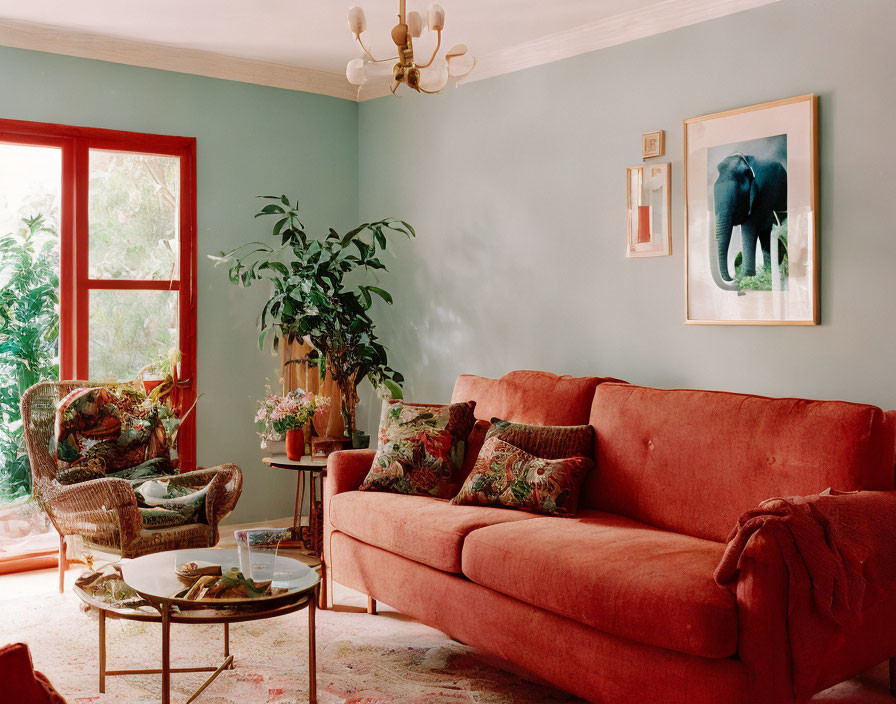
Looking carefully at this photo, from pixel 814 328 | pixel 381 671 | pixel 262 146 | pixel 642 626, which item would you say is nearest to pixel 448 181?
pixel 262 146

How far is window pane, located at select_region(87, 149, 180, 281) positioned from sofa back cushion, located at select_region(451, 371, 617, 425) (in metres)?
1.95

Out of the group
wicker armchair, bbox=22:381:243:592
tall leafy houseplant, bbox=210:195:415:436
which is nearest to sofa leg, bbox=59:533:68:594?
wicker armchair, bbox=22:381:243:592

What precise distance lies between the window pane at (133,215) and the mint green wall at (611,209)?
1.27 meters

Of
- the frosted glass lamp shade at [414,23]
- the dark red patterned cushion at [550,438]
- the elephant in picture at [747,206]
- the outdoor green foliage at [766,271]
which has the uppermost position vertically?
the frosted glass lamp shade at [414,23]

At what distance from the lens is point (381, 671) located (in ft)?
10.3

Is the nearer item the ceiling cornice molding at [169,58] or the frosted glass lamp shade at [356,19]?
the frosted glass lamp shade at [356,19]

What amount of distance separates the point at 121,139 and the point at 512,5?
2215mm

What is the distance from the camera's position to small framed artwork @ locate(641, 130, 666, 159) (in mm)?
3916

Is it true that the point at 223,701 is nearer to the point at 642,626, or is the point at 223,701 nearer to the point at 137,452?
the point at 642,626

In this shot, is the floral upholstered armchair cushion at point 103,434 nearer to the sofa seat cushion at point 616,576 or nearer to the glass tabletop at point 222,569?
the glass tabletop at point 222,569

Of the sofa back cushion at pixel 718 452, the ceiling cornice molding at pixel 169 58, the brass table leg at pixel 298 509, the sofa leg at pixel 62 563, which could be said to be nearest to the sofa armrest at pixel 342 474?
the brass table leg at pixel 298 509

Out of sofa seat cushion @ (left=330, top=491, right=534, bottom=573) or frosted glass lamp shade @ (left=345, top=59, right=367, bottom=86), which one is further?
sofa seat cushion @ (left=330, top=491, right=534, bottom=573)

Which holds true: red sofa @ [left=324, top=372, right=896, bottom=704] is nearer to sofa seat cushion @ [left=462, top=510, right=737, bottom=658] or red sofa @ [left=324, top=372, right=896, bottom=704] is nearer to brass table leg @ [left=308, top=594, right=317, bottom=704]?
sofa seat cushion @ [left=462, top=510, right=737, bottom=658]

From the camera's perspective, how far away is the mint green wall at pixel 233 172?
477 cm
